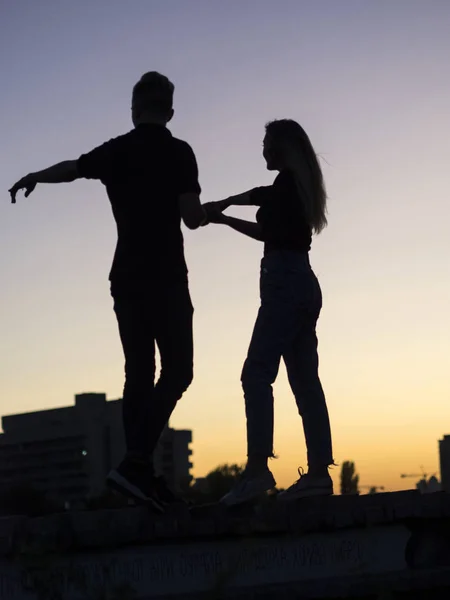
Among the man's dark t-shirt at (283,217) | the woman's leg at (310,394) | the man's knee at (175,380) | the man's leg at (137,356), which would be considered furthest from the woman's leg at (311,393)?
the man's leg at (137,356)

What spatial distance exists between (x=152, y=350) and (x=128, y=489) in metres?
0.97

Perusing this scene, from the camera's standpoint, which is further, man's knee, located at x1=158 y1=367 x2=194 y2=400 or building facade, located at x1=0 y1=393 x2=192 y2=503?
building facade, located at x1=0 y1=393 x2=192 y2=503

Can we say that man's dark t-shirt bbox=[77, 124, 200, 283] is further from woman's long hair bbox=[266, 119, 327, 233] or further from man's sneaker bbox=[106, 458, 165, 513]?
man's sneaker bbox=[106, 458, 165, 513]

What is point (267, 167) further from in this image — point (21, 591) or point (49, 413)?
point (49, 413)

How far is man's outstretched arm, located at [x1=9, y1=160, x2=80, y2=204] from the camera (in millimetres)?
7848

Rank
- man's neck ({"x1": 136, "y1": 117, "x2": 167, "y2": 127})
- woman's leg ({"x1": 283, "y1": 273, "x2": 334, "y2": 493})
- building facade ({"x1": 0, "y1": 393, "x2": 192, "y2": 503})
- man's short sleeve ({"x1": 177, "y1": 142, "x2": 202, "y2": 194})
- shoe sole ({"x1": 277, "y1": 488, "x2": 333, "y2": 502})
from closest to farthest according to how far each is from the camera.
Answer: man's short sleeve ({"x1": 177, "y1": 142, "x2": 202, "y2": 194}), man's neck ({"x1": 136, "y1": 117, "x2": 167, "y2": 127}), shoe sole ({"x1": 277, "y1": 488, "x2": 333, "y2": 502}), woman's leg ({"x1": 283, "y1": 273, "x2": 334, "y2": 493}), building facade ({"x1": 0, "y1": 393, "x2": 192, "y2": 503})

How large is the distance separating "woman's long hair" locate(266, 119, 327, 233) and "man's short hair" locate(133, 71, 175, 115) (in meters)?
0.95

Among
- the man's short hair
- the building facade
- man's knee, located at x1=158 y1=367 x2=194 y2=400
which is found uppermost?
the building facade

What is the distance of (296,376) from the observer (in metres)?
8.72

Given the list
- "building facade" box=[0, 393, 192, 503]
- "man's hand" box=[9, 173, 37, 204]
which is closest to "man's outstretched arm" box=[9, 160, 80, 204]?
"man's hand" box=[9, 173, 37, 204]

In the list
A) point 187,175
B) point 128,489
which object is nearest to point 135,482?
point 128,489

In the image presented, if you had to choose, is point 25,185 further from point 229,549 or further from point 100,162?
point 229,549

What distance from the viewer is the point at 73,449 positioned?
617 feet

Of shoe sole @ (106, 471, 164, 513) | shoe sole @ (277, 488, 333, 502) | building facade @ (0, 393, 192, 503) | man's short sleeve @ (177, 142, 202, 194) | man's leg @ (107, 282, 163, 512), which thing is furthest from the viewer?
building facade @ (0, 393, 192, 503)
